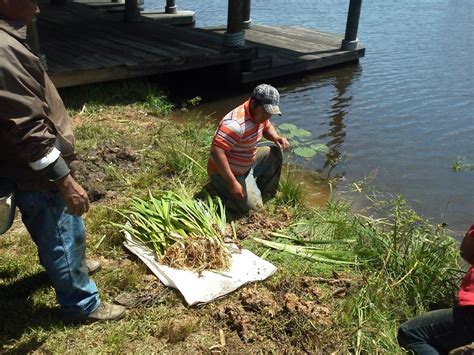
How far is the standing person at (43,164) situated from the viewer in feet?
7.02

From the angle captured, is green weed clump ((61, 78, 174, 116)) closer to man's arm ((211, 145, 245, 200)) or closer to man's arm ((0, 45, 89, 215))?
man's arm ((211, 145, 245, 200))

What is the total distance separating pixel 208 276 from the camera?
3.37 m

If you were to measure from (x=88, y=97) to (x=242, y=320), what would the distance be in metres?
5.11

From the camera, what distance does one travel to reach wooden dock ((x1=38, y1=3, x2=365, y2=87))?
7.38 m

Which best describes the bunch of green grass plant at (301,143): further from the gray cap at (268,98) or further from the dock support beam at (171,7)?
the dock support beam at (171,7)

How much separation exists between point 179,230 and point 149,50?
5.47 m

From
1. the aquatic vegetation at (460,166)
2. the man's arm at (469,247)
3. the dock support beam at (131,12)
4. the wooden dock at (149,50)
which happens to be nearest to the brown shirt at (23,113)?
the man's arm at (469,247)

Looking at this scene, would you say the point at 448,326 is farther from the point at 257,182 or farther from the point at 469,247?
the point at 257,182

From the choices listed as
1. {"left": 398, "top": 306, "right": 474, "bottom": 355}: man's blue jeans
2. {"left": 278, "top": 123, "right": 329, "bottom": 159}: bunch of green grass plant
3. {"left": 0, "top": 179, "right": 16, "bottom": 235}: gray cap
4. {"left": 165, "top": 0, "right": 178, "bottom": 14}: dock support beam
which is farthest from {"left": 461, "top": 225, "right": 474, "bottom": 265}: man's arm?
{"left": 165, "top": 0, "right": 178, "bottom": 14}: dock support beam

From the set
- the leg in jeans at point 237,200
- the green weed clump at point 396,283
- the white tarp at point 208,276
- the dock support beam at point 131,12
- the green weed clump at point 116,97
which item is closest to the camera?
the green weed clump at point 396,283

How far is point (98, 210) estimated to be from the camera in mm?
4164

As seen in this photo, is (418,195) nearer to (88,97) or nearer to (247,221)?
(247,221)

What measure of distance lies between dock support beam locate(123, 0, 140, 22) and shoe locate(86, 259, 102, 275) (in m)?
8.51

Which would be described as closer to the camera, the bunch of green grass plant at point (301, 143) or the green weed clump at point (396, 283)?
the green weed clump at point (396, 283)
